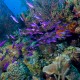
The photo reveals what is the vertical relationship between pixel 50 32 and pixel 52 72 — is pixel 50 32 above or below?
above

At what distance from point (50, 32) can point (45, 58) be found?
141 cm

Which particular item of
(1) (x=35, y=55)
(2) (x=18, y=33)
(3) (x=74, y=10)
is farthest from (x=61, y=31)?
(2) (x=18, y=33)

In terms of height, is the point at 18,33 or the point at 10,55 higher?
the point at 18,33

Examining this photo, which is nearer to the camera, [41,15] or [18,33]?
[41,15]

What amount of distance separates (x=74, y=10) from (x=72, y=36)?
102cm

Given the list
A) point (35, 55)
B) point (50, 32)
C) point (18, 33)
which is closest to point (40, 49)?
point (35, 55)

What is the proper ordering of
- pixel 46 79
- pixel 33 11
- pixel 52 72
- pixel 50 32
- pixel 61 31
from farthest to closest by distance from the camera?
pixel 33 11
pixel 50 32
pixel 61 31
pixel 46 79
pixel 52 72

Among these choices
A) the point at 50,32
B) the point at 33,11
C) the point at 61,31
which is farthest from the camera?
the point at 33,11

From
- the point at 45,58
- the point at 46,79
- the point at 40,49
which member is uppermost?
the point at 40,49

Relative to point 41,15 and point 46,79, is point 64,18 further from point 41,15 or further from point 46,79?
point 46,79

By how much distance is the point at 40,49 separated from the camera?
6.34 meters

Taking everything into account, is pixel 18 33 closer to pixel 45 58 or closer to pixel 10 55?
pixel 10 55

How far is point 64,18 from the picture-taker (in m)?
6.55

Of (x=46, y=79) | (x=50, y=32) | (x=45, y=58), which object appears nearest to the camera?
(x=46, y=79)
